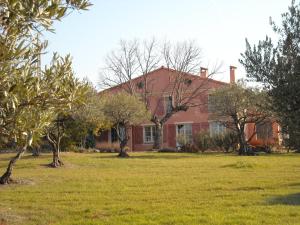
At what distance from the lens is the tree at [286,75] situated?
9.15m

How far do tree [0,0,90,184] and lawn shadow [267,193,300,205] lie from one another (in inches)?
242

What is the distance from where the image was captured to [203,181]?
651 inches

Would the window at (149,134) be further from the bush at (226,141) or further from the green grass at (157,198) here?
the green grass at (157,198)

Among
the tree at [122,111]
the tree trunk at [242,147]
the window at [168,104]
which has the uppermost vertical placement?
the window at [168,104]

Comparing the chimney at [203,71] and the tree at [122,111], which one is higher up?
the chimney at [203,71]

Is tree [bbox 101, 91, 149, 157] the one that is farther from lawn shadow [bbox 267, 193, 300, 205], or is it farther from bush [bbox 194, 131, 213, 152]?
lawn shadow [bbox 267, 193, 300, 205]

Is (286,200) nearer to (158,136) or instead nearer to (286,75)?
(286,75)

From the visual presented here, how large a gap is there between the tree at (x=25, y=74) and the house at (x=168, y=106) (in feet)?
135

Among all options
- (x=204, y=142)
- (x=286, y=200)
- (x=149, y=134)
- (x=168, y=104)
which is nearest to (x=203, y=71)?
(x=168, y=104)

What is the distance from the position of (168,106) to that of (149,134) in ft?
11.4

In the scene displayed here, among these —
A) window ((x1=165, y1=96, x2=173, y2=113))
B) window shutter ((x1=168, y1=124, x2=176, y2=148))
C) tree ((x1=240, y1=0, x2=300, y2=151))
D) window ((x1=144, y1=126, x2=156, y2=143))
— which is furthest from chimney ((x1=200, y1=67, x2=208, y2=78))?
tree ((x1=240, y1=0, x2=300, y2=151))

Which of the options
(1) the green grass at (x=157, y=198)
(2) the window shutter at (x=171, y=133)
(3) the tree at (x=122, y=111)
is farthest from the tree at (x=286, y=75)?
(2) the window shutter at (x=171, y=133)

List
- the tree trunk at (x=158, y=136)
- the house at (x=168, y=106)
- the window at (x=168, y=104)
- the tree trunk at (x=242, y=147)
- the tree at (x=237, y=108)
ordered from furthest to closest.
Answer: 1. the window at (x=168, y=104)
2. the house at (x=168, y=106)
3. the tree trunk at (x=158, y=136)
4. the tree at (x=237, y=108)
5. the tree trunk at (x=242, y=147)

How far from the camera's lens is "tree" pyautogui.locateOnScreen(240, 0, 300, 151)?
9.15m
